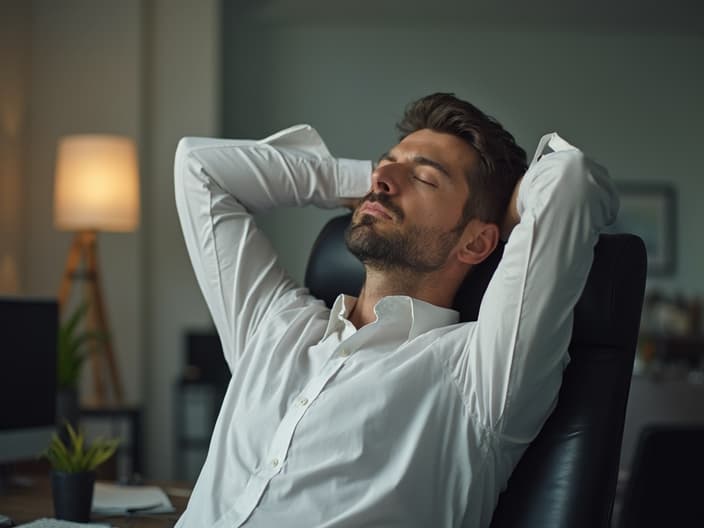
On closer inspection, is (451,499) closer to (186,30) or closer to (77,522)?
(77,522)

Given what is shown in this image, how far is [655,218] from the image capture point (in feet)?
20.7

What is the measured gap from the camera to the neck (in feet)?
5.72

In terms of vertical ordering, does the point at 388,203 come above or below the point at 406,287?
above

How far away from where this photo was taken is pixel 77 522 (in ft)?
5.61

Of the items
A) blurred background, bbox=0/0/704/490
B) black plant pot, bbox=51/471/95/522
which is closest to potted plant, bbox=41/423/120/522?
black plant pot, bbox=51/471/95/522

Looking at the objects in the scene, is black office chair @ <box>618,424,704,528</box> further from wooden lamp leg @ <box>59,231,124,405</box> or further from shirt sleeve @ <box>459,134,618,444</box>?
wooden lamp leg @ <box>59,231,124,405</box>

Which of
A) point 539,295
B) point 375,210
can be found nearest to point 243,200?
point 375,210

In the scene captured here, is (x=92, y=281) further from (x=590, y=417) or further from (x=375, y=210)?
(x=590, y=417)

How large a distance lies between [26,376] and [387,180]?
101 cm

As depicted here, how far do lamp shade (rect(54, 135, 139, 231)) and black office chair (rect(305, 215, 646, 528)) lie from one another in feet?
9.95

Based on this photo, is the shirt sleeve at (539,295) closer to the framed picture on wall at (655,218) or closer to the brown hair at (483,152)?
the brown hair at (483,152)

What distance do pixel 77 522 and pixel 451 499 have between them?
679 millimetres

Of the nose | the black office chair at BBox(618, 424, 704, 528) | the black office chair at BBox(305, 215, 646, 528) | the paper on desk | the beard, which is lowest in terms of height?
the black office chair at BBox(618, 424, 704, 528)

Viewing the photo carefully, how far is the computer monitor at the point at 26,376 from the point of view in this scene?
2141mm
